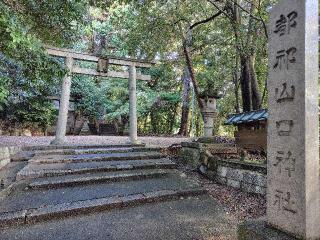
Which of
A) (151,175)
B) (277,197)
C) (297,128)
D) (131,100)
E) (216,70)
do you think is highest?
(216,70)

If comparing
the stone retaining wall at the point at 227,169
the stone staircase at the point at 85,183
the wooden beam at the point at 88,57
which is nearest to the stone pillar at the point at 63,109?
the wooden beam at the point at 88,57

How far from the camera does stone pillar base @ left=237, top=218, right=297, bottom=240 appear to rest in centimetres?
246

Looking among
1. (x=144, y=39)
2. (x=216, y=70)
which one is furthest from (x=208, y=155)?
(x=216, y=70)

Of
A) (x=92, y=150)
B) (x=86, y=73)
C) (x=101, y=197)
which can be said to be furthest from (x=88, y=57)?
(x=101, y=197)

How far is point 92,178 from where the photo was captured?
213 inches

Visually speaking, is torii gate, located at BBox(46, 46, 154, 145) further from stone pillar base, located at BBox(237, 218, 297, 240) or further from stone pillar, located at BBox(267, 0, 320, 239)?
stone pillar, located at BBox(267, 0, 320, 239)

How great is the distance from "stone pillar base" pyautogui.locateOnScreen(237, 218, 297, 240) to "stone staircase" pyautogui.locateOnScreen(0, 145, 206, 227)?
222 centimetres

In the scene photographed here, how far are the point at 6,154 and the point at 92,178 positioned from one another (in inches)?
98.3

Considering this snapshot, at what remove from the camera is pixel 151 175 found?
600 centimetres

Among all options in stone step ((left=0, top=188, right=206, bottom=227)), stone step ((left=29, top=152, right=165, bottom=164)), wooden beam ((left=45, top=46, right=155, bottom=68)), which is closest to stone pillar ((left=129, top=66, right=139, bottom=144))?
wooden beam ((left=45, top=46, right=155, bottom=68))

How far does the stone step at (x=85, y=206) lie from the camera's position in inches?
146

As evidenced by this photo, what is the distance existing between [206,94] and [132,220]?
531 centimetres

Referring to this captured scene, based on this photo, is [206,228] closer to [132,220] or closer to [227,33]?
[132,220]

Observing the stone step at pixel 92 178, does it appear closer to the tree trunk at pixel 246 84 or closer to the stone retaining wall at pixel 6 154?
the stone retaining wall at pixel 6 154
